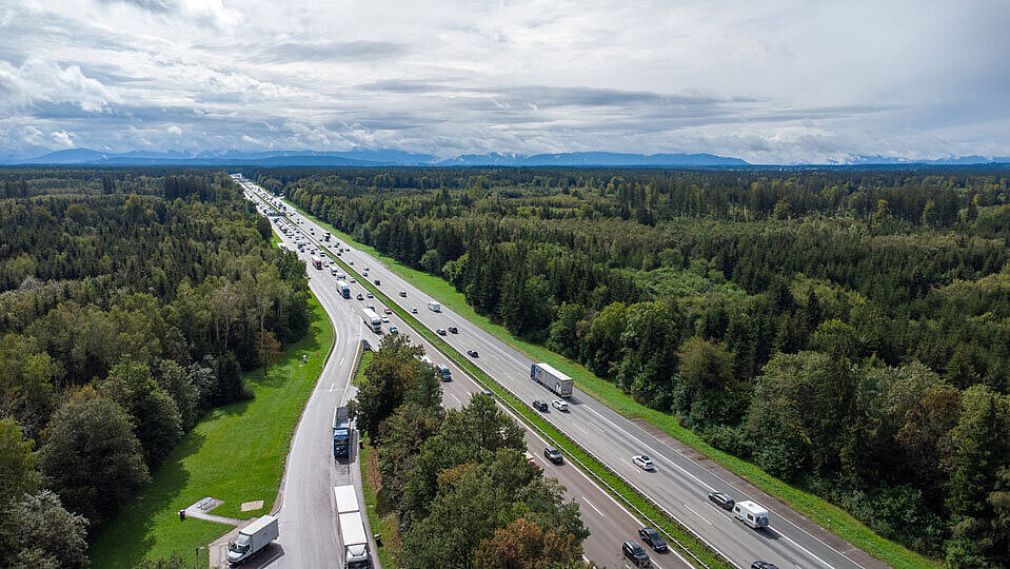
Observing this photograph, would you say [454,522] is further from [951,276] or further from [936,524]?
[951,276]

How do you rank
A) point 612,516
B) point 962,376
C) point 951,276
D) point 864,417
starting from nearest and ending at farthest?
point 612,516 < point 864,417 < point 962,376 < point 951,276

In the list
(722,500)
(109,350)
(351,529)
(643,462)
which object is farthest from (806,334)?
(109,350)

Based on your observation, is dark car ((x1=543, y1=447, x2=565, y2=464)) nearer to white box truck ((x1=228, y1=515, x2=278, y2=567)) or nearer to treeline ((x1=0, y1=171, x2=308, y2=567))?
white box truck ((x1=228, y1=515, x2=278, y2=567))

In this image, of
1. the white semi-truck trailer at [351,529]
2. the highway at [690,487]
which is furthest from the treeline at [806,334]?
the white semi-truck trailer at [351,529]

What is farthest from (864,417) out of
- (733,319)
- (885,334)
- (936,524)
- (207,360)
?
(207,360)

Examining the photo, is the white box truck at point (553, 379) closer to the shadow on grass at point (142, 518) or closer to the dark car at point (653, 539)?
the dark car at point (653, 539)

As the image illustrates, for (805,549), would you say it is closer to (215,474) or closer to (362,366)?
(215,474)
